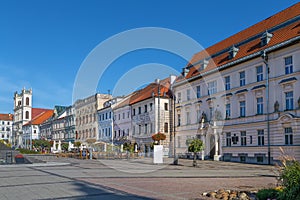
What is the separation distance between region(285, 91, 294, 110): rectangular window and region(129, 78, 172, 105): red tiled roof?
2190 centimetres

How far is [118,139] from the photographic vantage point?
6278 cm

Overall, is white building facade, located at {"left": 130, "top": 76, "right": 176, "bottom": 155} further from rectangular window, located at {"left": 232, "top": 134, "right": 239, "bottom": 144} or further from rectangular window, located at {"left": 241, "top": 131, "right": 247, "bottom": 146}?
rectangular window, located at {"left": 241, "top": 131, "right": 247, "bottom": 146}

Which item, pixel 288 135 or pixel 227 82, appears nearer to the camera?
pixel 288 135

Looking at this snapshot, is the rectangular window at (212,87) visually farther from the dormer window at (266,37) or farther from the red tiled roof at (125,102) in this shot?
the red tiled roof at (125,102)

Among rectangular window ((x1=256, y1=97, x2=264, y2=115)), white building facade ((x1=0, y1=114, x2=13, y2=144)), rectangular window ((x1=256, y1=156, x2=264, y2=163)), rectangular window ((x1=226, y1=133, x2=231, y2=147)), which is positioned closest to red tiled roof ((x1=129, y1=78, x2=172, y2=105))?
rectangular window ((x1=226, y1=133, x2=231, y2=147))

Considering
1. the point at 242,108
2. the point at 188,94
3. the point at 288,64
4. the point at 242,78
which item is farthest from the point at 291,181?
the point at 188,94

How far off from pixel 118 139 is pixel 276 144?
118ft

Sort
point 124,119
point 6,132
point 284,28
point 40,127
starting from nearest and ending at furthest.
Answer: point 284,28, point 124,119, point 40,127, point 6,132

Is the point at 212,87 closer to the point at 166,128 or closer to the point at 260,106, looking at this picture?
the point at 260,106

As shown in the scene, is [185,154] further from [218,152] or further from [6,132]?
[6,132]

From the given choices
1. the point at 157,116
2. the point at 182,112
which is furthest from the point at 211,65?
the point at 157,116

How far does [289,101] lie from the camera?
3022 cm

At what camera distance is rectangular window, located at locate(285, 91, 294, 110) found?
29.9 metres

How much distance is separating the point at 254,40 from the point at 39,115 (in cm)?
11211
